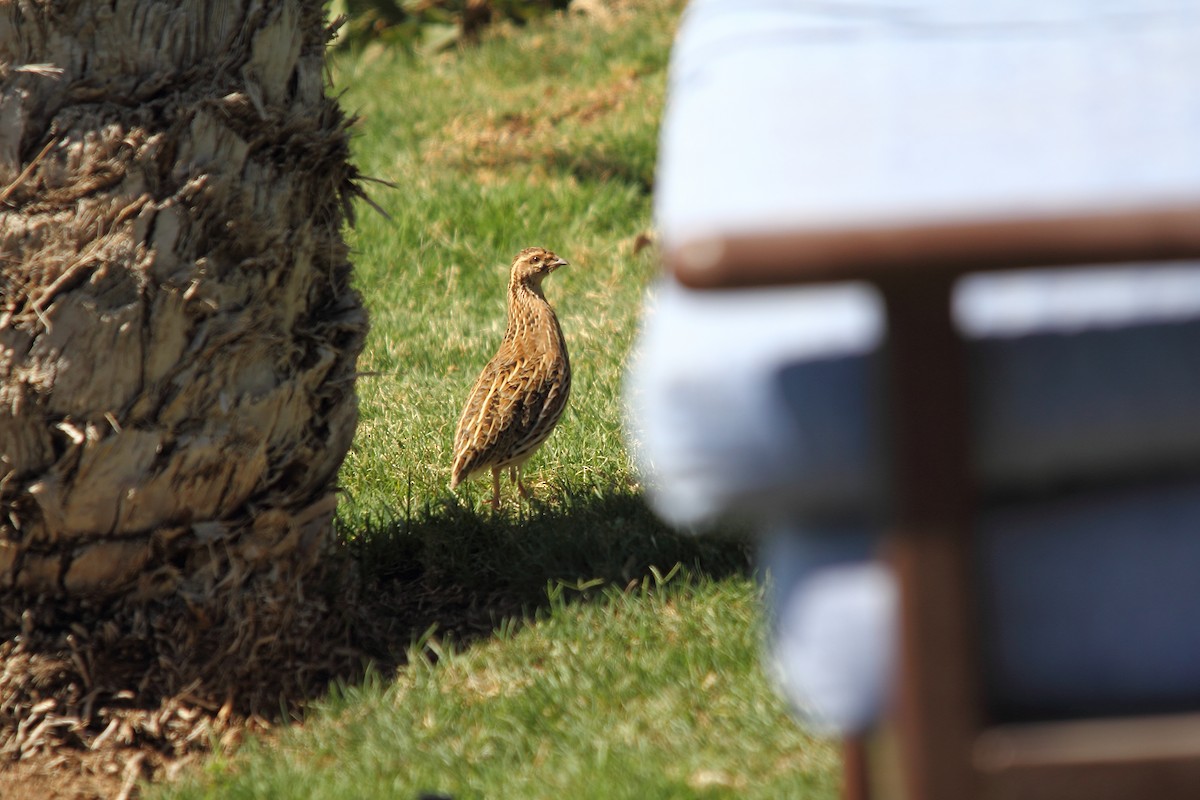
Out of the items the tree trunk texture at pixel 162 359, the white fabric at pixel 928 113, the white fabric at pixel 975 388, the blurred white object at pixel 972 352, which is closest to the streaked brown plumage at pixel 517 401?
the tree trunk texture at pixel 162 359

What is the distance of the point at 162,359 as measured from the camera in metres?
3.40

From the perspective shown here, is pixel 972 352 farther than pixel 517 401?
No

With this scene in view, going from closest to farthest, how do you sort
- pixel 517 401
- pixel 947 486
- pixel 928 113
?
pixel 947 486, pixel 928 113, pixel 517 401

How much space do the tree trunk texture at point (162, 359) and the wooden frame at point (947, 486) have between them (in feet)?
7.49

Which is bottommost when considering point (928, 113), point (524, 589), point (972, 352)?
point (524, 589)

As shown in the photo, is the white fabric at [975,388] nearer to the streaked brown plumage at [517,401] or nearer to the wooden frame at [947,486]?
the wooden frame at [947,486]

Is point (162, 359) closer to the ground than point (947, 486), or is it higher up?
closer to the ground

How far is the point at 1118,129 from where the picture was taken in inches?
63.3

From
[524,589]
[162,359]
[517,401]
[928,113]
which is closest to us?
[928,113]

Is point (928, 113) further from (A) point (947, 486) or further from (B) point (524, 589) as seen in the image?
(B) point (524, 589)

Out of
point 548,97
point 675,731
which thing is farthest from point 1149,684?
point 548,97

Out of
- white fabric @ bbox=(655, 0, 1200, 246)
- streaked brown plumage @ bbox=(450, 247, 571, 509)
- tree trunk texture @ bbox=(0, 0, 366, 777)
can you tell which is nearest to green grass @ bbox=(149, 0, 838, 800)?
streaked brown plumage @ bbox=(450, 247, 571, 509)

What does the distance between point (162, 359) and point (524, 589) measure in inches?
52.7

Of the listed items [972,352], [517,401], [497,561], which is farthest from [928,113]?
[517,401]
